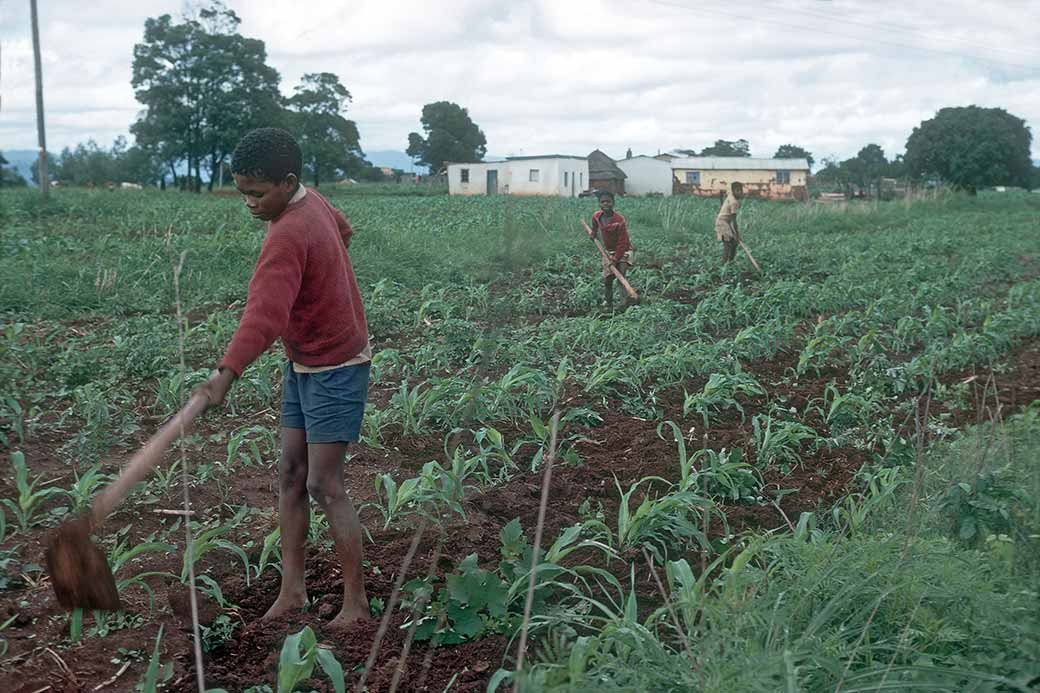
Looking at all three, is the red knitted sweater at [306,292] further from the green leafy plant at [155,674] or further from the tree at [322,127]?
the tree at [322,127]

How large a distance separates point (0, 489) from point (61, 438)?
0.85 metres

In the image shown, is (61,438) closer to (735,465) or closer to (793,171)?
(735,465)

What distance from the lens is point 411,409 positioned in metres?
4.96

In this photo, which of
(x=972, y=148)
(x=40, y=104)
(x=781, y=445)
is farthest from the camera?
(x=972, y=148)

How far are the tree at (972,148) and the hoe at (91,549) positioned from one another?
191ft

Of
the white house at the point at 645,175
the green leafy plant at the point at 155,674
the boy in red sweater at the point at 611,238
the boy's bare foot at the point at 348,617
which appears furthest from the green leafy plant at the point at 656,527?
the white house at the point at 645,175

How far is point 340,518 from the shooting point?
116 inches

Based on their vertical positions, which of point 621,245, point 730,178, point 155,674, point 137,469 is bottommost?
point 155,674

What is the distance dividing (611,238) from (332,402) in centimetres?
794

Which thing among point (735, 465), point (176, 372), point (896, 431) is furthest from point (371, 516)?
point (896, 431)

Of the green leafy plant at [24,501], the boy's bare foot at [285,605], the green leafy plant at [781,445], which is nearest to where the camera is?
the boy's bare foot at [285,605]

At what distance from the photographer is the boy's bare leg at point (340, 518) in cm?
294

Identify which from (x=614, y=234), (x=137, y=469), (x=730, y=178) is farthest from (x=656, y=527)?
(x=730, y=178)

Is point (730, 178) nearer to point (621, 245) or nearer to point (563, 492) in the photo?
point (621, 245)
